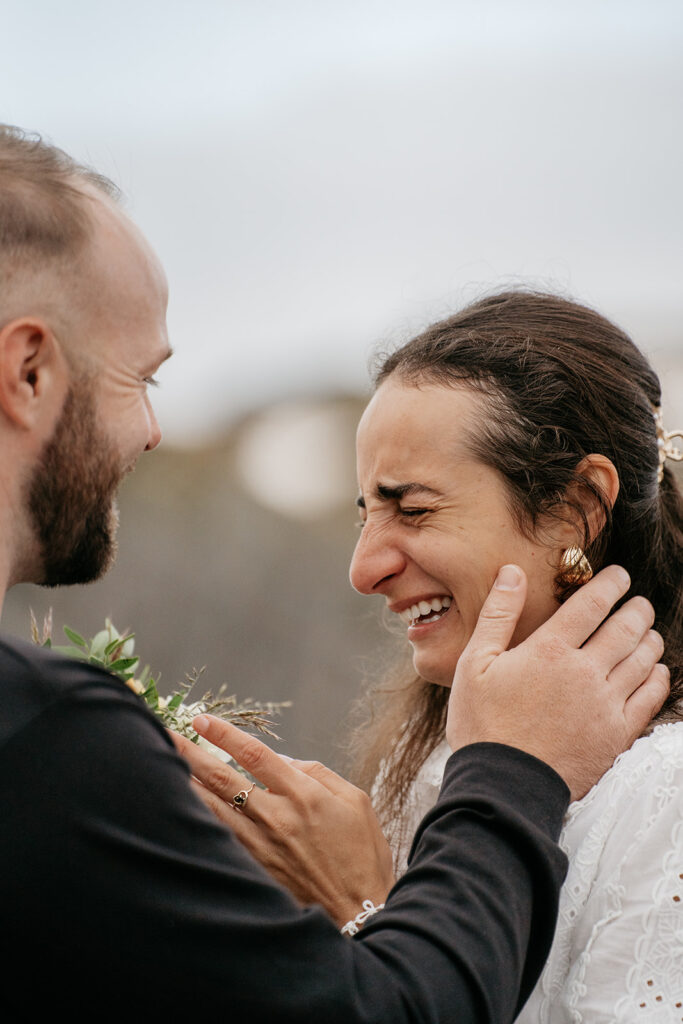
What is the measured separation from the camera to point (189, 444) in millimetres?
17891

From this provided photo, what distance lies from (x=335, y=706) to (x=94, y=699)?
11263 mm

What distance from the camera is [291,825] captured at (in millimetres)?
2832

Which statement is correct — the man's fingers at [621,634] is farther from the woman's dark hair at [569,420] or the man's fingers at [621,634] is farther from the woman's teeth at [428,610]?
the woman's teeth at [428,610]

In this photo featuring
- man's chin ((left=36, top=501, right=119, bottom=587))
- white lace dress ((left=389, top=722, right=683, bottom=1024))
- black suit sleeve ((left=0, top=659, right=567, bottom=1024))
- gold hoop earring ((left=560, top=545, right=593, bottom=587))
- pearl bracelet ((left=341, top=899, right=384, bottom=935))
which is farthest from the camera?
gold hoop earring ((left=560, top=545, right=593, bottom=587))

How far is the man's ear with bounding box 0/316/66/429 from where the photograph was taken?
2.09 meters

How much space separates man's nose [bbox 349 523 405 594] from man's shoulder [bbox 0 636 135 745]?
148cm

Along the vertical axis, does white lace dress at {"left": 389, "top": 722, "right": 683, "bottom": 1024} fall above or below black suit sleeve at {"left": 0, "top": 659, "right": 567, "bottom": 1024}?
below

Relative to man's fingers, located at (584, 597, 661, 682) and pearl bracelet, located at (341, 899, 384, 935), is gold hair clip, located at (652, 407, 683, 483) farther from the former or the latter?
pearl bracelet, located at (341, 899, 384, 935)

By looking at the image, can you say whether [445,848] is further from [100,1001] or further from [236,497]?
[236,497]

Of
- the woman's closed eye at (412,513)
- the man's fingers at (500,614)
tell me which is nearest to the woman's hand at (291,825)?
the man's fingers at (500,614)

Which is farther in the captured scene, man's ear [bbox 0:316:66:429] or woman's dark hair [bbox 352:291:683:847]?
woman's dark hair [bbox 352:291:683:847]

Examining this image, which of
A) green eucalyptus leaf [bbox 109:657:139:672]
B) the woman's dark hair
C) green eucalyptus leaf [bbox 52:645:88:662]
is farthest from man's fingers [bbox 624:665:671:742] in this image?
green eucalyptus leaf [bbox 52:645:88:662]

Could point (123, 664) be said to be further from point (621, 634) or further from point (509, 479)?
point (621, 634)

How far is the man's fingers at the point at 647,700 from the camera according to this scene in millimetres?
2717
